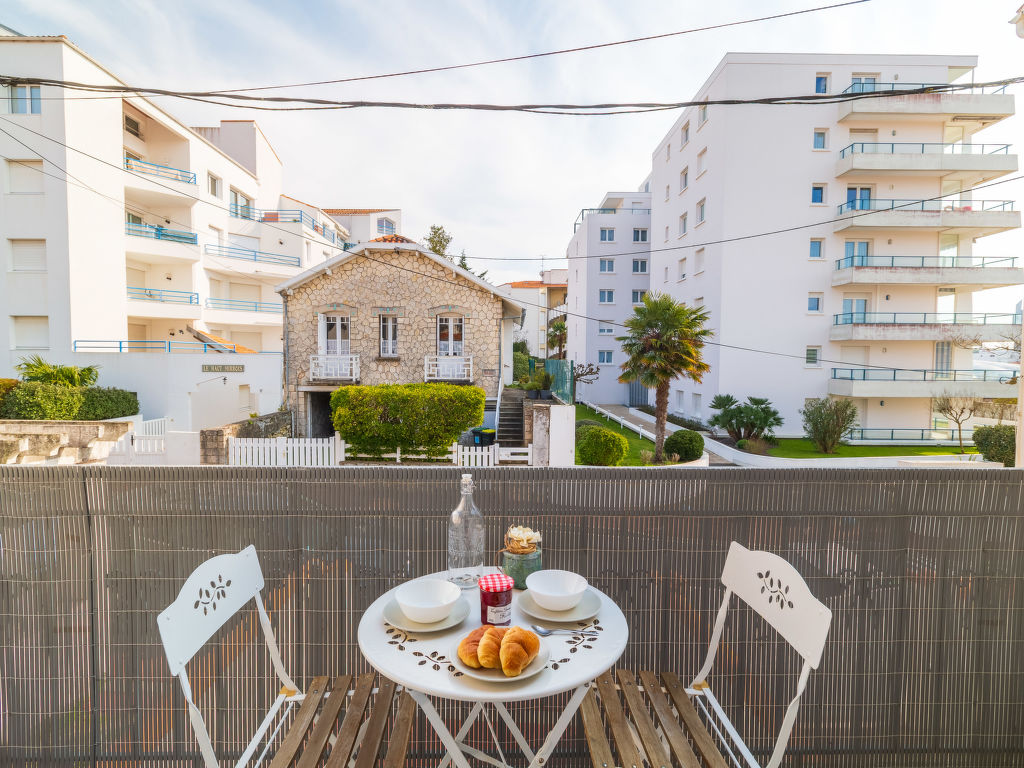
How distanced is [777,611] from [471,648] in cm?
118

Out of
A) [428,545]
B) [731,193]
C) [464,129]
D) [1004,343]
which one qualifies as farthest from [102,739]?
[1004,343]

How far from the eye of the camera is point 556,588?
1.93 metres

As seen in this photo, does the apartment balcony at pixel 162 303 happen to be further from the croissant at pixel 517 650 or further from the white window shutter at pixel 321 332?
the croissant at pixel 517 650

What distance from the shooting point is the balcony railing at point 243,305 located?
72.2ft

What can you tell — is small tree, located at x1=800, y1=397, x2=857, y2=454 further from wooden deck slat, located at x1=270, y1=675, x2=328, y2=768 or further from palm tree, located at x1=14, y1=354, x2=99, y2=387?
palm tree, located at x1=14, y1=354, x2=99, y2=387

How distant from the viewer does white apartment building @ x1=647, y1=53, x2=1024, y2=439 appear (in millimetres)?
18719

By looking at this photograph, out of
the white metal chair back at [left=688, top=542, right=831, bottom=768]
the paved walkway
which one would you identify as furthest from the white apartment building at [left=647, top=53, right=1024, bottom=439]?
the white metal chair back at [left=688, top=542, right=831, bottom=768]

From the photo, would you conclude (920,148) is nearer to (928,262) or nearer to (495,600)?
(928,262)

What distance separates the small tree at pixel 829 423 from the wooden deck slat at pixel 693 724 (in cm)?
1686

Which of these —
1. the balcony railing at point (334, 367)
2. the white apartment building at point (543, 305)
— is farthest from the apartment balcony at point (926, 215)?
the white apartment building at point (543, 305)

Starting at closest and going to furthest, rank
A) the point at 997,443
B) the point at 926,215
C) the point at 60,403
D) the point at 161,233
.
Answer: the point at 60,403
the point at 997,443
the point at 926,215
the point at 161,233

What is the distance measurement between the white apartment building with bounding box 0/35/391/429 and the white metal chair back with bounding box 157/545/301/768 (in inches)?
650

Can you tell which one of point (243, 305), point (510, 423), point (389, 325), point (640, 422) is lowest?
point (640, 422)

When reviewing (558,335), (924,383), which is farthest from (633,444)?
(558,335)
